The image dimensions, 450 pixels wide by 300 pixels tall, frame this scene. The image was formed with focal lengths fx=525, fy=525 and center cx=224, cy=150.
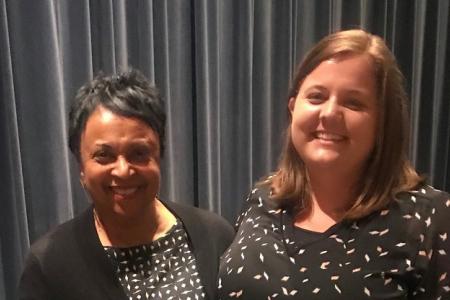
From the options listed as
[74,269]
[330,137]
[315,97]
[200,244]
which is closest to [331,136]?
[330,137]

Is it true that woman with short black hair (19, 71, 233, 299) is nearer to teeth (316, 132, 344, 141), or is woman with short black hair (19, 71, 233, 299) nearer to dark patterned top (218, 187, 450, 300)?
dark patterned top (218, 187, 450, 300)

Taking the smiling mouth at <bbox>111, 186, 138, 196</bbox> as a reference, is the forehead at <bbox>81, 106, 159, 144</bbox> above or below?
above

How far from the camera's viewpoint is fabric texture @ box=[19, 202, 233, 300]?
126 centimetres

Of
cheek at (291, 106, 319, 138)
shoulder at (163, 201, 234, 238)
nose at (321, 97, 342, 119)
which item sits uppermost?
nose at (321, 97, 342, 119)

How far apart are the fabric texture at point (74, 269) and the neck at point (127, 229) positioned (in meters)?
0.04

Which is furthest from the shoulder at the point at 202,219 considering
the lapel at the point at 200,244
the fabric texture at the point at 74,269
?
the fabric texture at the point at 74,269

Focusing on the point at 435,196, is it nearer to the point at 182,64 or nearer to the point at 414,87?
the point at 182,64

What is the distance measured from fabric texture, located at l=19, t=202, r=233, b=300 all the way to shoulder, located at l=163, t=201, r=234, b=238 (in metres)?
0.12

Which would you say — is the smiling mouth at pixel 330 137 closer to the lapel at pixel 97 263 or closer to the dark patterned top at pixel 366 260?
the dark patterned top at pixel 366 260

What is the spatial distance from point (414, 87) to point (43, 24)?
146 cm

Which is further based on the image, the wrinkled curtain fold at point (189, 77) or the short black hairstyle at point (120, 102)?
the wrinkled curtain fold at point (189, 77)

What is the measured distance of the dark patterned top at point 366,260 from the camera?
116 centimetres

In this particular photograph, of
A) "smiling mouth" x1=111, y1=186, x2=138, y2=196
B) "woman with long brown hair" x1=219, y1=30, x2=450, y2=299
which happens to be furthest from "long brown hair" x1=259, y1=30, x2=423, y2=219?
"smiling mouth" x1=111, y1=186, x2=138, y2=196

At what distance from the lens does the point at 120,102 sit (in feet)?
4.16
